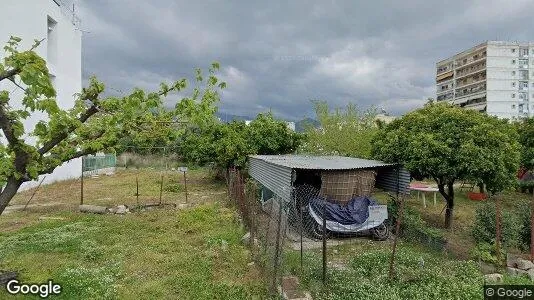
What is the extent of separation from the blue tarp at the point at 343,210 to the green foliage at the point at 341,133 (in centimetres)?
929

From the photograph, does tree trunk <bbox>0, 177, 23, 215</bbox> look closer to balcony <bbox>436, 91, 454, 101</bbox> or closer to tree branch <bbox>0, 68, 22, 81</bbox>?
tree branch <bbox>0, 68, 22, 81</bbox>

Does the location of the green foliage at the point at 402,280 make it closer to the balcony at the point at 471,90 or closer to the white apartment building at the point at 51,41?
the white apartment building at the point at 51,41

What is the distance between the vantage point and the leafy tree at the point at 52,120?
490 cm

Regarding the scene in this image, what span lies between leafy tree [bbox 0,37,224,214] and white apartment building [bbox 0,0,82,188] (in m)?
11.2

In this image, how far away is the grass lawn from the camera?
21.8ft

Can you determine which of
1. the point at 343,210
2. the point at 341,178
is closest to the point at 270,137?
the point at 341,178

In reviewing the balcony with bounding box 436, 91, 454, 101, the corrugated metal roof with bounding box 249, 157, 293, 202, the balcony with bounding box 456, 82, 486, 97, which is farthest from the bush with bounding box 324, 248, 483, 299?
the balcony with bounding box 436, 91, 454, 101

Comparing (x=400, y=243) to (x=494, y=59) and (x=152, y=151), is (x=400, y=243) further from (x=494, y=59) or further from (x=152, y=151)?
(x=494, y=59)

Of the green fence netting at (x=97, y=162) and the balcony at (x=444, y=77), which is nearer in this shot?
the green fence netting at (x=97, y=162)

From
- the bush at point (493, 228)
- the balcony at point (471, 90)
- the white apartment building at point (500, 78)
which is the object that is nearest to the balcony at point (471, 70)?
the white apartment building at point (500, 78)

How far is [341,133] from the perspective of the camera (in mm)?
23141

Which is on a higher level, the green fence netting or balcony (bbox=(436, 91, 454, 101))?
balcony (bbox=(436, 91, 454, 101))

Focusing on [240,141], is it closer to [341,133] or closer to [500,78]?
[341,133]

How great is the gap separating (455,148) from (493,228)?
330 centimetres
